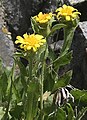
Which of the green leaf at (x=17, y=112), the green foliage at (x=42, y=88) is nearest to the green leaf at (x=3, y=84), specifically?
the green foliage at (x=42, y=88)

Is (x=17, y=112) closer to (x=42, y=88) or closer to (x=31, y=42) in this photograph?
(x=42, y=88)

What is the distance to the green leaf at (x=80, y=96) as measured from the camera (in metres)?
2.46

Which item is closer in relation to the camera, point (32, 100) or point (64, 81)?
point (32, 100)

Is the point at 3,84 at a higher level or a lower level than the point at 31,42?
lower

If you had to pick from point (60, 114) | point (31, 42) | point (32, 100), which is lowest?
point (60, 114)

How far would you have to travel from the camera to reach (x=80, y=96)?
250 centimetres

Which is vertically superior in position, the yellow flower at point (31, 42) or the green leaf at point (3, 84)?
the yellow flower at point (31, 42)

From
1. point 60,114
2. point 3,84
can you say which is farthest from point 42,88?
point 3,84

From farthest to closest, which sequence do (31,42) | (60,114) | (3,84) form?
(3,84)
(60,114)
(31,42)

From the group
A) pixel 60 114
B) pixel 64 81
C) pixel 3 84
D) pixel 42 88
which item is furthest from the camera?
pixel 3 84

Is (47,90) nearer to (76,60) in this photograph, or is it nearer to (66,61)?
(66,61)

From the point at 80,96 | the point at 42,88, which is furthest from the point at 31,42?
the point at 80,96

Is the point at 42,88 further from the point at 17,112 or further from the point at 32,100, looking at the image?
the point at 17,112

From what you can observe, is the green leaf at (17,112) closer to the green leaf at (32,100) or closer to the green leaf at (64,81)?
the green leaf at (32,100)
